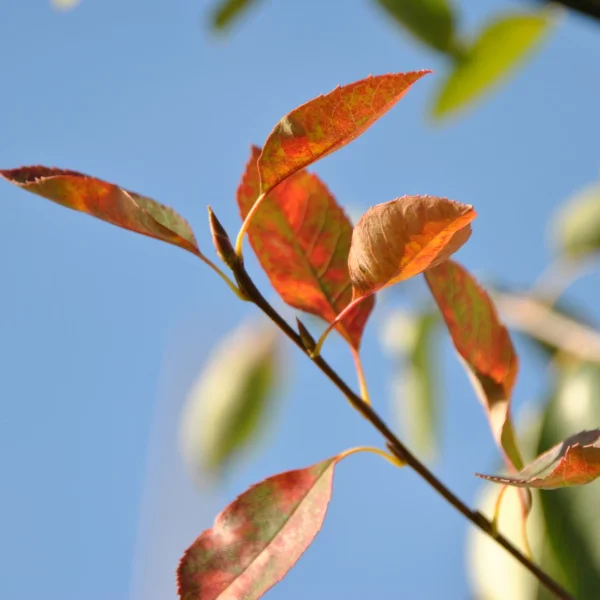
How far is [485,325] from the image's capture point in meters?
0.44

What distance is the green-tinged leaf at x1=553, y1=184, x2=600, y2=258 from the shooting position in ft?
4.13

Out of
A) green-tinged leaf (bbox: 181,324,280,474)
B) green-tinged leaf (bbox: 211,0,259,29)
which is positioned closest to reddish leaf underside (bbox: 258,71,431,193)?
green-tinged leaf (bbox: 211,0,259,29)

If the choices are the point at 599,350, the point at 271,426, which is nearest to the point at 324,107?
the point at 599,350

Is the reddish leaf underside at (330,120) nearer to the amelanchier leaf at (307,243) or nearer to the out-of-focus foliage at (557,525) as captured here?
the amelanchier leaf at (307,243)

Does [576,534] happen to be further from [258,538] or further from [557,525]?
[258,538]

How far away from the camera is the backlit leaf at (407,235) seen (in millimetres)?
326

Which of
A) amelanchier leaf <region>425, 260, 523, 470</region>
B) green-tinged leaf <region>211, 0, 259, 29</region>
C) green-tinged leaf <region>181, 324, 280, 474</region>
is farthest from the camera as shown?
green-tinged leaf <region>181, 324, 280, 474</region>

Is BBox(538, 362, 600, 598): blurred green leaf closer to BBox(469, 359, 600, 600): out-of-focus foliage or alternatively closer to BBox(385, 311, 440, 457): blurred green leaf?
BBox(469, 359, 600, 600): out-of-focus foliage

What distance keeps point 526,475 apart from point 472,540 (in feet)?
1.62

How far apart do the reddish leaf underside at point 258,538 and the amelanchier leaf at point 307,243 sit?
8 centimetres

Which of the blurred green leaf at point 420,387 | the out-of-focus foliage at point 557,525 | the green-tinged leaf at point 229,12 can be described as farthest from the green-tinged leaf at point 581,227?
the green-tinged leaf at point 229,12

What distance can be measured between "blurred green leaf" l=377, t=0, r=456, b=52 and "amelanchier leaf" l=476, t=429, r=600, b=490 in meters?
0.64

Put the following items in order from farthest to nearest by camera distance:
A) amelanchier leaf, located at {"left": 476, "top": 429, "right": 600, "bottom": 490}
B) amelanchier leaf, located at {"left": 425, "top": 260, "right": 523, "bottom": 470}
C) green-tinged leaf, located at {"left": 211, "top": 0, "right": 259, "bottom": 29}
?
green-tinged leaf, located at {"left": 211, "top": 0, "right": 259, "bottom": 29} < amelanchier leaf, located at {"left": 425, "top": 260, "right": 523, "bottom": 470} < amelanchier leaf, located at {"left": 476, "top": 429, "right": 600, "bottom": 490}

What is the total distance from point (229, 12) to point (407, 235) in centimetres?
61
